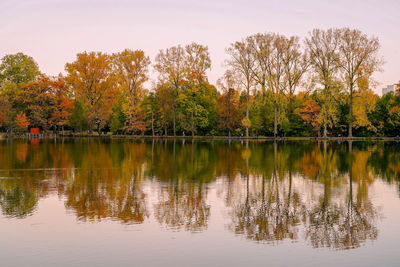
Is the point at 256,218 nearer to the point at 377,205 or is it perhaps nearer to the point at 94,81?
the point at 377,205

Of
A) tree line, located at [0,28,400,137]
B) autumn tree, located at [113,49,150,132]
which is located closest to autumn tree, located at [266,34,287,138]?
tree line, located at [0,28,400,137]

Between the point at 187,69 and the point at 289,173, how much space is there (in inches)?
2221

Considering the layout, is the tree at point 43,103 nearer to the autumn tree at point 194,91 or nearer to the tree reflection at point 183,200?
the autumn tree at point 194,91

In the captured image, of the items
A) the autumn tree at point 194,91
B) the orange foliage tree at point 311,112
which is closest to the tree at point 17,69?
the autumn tree at point 194,91

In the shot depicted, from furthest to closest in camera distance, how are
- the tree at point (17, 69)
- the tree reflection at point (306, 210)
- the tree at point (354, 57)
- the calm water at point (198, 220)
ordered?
the tree at point (17, 69), the tree at point (354, 57), the tree reflection at point (306, 210), the calm water at point (198, 220)

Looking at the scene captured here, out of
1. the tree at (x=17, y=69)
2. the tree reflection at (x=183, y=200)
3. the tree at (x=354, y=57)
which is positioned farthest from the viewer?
the tree at (x=17, y=69)

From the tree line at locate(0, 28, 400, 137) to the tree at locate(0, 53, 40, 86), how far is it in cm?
1240

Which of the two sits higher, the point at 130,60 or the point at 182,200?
the point at 130,60

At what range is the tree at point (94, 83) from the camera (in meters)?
79.7

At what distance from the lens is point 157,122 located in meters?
80.4

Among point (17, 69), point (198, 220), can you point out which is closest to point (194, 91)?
point (17, 69)

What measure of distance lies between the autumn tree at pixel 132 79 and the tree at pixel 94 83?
3160mm

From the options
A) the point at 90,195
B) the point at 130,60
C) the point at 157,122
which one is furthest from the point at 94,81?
the point at 90,195

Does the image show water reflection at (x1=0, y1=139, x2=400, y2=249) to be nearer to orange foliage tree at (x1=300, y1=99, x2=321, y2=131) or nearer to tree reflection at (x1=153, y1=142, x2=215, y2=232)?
tree reflection at (x1=153, y1=142, x2=215, y2=232)
